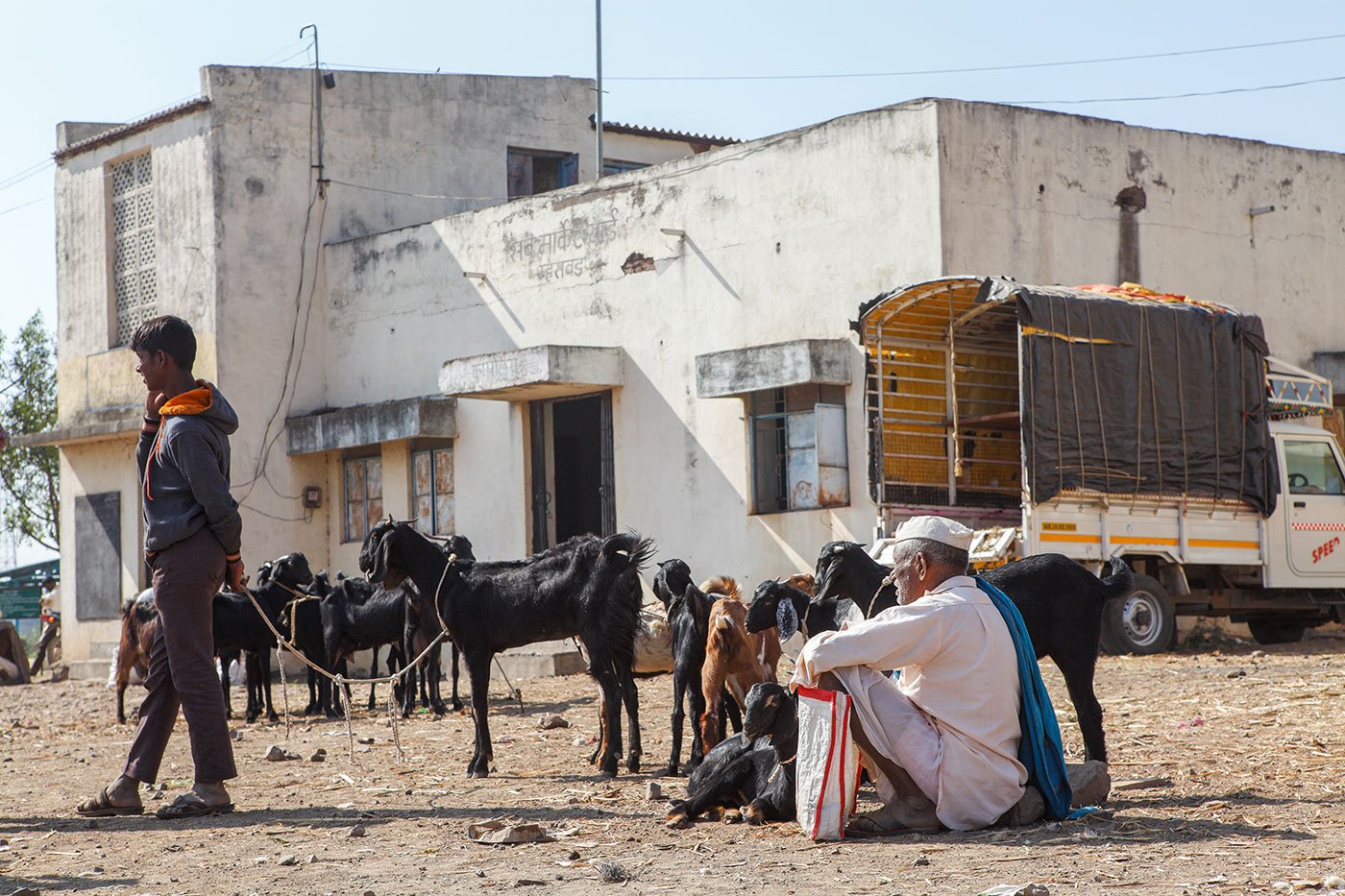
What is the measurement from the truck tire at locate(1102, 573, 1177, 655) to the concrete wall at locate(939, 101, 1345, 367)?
341 centimetres

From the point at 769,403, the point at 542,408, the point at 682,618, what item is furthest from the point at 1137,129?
the point at 682,618

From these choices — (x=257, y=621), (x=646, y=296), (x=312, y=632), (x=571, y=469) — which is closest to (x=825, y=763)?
(x=257, y=621)

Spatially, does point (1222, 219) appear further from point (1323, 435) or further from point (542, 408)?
point (542, 408)

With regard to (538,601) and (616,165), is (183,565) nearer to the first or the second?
(538,601)

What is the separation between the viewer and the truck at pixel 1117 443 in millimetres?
14836

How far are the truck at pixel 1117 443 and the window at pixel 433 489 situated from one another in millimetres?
7480

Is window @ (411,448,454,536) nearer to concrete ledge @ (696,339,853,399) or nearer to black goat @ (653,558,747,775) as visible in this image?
concrete ledge @ (696,339,853,399)

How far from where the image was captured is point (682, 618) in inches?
369

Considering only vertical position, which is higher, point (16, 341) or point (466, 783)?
point (16, 341)

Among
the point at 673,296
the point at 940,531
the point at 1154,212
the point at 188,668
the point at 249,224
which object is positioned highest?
the point at 249,224

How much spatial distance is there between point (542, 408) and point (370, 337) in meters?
3.56

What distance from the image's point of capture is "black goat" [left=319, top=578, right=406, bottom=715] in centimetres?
1506

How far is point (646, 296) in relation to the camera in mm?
19156

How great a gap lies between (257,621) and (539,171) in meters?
12.0
